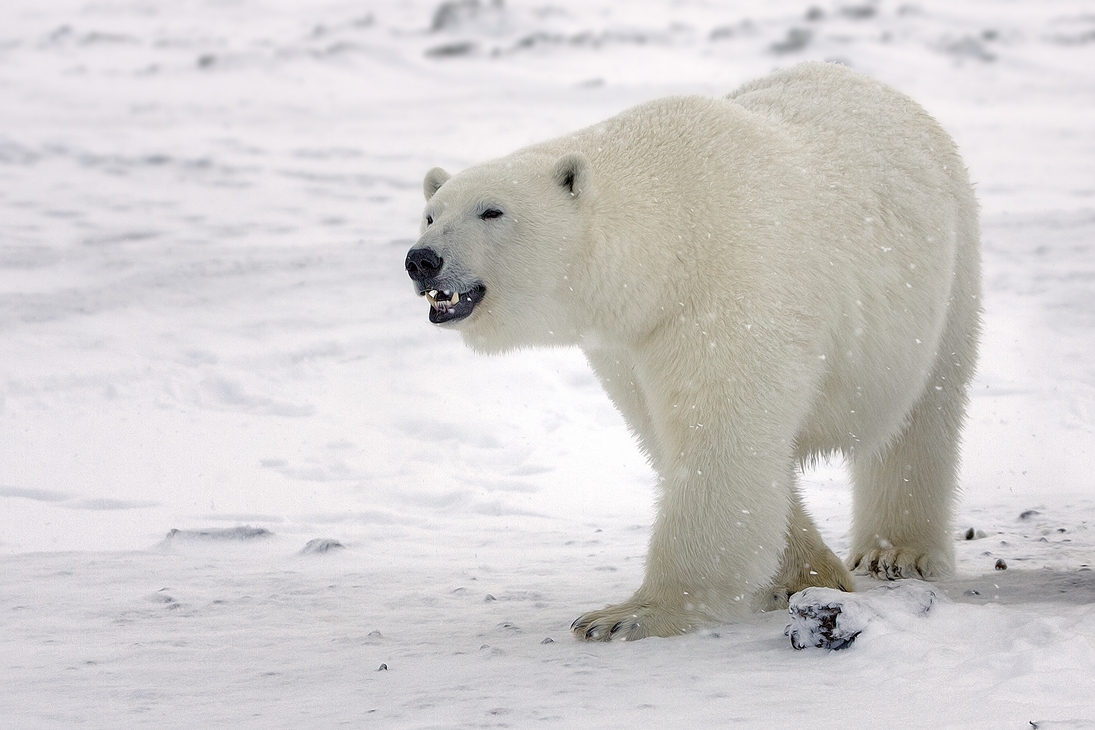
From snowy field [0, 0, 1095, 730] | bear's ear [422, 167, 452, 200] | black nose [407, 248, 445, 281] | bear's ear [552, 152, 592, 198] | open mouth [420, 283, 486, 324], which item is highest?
bear's ear [552, 152, 592, 198]

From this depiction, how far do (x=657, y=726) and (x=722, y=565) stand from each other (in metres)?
1.01

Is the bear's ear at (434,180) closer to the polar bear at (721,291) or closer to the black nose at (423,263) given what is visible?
the polar bear at (721,291)

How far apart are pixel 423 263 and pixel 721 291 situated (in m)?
0.92

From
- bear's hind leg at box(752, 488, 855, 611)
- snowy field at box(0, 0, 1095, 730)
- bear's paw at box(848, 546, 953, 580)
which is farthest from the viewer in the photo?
bear's paw at box(848, 546, 953, 580)

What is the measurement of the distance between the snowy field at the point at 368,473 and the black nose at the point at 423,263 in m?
1.11

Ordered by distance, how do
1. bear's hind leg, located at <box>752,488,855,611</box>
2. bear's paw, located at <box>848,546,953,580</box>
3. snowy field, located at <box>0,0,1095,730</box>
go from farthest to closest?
bear's paw, located at <box>848,546,953,580</box> → bear's hind leg, located at <box>752,488,855,611</box> → snowy field, located at <box>0,0,1095,730</box>

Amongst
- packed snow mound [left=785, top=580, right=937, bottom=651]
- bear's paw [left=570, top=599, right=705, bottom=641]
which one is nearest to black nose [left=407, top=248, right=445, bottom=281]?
bear's paw [left=570, top=599, right=705, bottom=641]

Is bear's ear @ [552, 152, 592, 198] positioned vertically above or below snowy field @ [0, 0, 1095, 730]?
above

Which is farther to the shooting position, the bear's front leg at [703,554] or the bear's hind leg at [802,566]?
the bear's hind leg at [802,566]

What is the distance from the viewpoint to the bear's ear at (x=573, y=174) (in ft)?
11.9

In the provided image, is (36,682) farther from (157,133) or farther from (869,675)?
(157,133)

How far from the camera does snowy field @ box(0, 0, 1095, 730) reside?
9.31 ft

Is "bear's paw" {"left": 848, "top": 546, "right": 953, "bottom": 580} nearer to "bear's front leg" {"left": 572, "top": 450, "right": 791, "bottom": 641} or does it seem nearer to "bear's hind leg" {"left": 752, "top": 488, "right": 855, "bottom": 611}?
"bear's hind leg" {"left": 752, "top": 488, "right": 855, "bottom": 611}

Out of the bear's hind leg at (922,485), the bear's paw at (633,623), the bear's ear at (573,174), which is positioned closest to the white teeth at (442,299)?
the bear's ear at (573,174)
